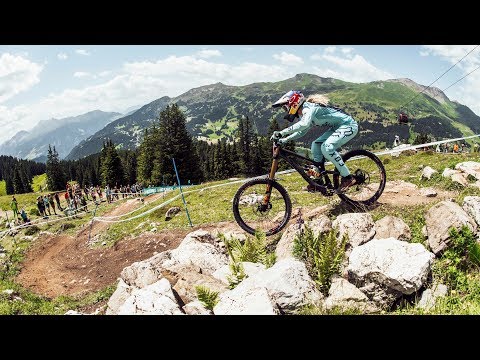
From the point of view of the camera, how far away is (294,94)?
29.6ft

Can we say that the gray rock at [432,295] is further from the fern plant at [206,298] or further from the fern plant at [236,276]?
the fern plant at [206,298]

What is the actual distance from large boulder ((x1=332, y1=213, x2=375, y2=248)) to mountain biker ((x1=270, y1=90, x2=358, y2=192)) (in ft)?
4.79

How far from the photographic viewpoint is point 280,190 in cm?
962

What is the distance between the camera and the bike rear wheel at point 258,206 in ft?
31.5

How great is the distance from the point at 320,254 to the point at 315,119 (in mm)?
3712

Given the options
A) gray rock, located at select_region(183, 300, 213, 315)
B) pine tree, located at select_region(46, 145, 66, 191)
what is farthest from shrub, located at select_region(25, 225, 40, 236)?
pine tree, located at select_region(46, 145, 66, 191)

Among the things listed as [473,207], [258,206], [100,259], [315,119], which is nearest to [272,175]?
[258,206]

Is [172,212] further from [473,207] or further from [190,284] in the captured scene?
[473,207]

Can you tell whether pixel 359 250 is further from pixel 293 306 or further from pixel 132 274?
pixel 132 274

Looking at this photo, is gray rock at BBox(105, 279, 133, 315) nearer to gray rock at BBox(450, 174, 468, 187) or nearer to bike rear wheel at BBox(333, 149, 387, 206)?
bike rear wheel at BBox(333, 149, 387, 206)

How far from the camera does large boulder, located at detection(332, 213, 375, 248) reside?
8328 mm

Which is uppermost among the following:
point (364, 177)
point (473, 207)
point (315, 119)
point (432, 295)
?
point (315, 119)
